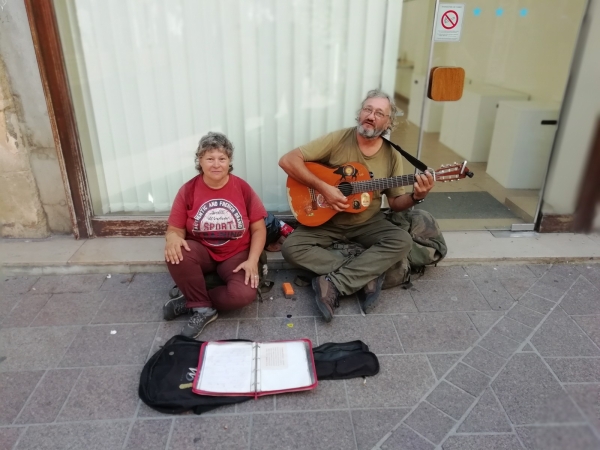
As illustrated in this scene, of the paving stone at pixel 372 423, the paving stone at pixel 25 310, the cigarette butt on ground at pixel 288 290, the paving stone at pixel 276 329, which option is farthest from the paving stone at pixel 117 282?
the paving stone at pixel 372 423

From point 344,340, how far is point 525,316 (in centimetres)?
122

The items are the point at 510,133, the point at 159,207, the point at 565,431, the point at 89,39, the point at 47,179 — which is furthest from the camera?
the point at 510,133

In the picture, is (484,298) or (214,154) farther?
(484,298)

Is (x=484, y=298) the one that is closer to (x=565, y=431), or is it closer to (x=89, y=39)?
(x=565, y=431)

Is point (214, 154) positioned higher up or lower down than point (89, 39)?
lower down

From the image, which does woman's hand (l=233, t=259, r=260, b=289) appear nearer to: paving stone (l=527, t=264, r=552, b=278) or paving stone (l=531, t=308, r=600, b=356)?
paving stone (l=531, t=308, r=600, b=356)

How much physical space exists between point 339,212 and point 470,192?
1.92 metres

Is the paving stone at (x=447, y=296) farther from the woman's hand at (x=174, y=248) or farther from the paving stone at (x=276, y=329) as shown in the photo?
the woman's hand at (x=174, y=248)

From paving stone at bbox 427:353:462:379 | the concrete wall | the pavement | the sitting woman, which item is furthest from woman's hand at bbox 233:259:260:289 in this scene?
the concrete wall

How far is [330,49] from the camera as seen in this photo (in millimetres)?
3320

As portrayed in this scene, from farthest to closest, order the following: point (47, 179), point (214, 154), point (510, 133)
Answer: point (510, 133) < point (47, 179) < point (214, 154)

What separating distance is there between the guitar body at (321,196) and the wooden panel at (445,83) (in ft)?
3.31

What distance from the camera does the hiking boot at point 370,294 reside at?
2.84 meters

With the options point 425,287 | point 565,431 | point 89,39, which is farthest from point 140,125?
point 565,431
